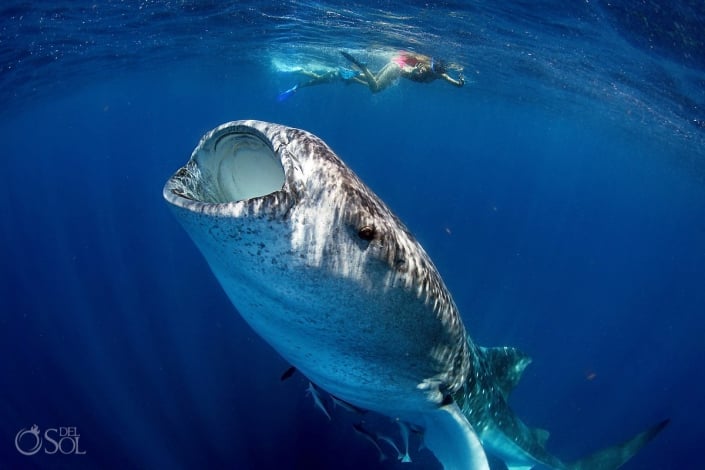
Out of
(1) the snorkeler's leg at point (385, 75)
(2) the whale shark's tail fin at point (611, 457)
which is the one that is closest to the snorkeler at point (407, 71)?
(1) the snorkeler's leg at point (385, 75)

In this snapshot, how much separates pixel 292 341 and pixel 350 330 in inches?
15.4

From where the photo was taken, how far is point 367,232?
74.9 inches

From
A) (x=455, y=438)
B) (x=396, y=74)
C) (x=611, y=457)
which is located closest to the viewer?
(x=455, y=438)

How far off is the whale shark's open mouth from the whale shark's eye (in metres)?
0.47

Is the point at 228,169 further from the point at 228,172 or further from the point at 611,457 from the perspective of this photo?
the point at 611,457

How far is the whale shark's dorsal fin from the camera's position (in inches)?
174

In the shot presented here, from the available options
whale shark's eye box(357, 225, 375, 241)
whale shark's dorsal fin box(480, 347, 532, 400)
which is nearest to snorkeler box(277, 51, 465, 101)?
whale shark's dorsal fin box(480, 347, 532, 400)

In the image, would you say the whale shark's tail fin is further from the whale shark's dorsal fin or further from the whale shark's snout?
the whale shark's snout
